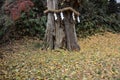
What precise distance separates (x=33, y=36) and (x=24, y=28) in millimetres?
538

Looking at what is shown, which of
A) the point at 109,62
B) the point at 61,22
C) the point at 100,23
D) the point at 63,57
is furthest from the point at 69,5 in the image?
the point at 100,23

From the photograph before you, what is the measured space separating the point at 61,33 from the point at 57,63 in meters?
2.10

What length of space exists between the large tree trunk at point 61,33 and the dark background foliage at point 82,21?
1.78m

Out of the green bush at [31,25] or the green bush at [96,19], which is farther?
the green bush at [96,19]

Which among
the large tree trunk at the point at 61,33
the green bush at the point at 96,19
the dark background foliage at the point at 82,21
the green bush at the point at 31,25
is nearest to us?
the large tree trunk at the point at 61,33

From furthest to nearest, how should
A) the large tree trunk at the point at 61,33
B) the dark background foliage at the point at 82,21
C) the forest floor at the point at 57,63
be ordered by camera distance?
the dark background foliage at the point at 82,21 < the large tree trunk at the point at 61,33 < the forest floor at the point at 57,63

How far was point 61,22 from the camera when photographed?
9.67 meters

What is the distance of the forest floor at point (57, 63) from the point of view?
22.3 feet

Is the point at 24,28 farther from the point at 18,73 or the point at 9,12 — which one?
the point at 18,73

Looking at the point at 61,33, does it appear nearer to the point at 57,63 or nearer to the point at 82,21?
the point at 57,63

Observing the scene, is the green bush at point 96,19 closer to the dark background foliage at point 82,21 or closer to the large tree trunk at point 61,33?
the dark background foliage at point 82,21

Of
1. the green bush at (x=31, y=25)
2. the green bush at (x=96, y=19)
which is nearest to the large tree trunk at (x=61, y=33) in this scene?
the green bush at (x=31, y=25)

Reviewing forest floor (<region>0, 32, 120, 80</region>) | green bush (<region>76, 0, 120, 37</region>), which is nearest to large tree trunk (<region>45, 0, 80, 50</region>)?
forest floor (<region>0, 32, 120, 80</region>)

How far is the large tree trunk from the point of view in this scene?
9578 mm
